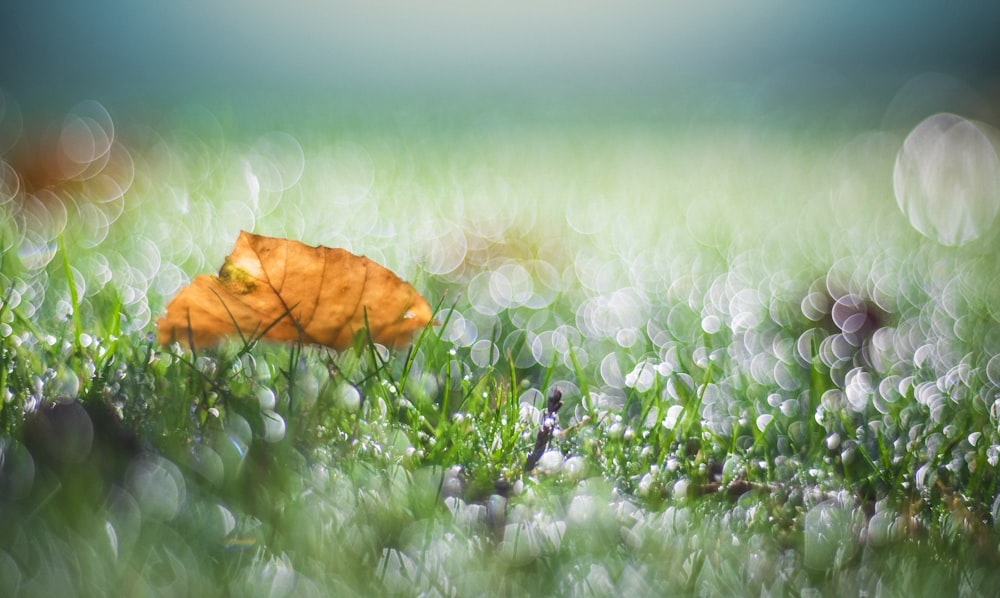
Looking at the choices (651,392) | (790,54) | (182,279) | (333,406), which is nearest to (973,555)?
(651,392)

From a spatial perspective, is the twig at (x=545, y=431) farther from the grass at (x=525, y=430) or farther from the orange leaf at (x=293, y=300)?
the orange leaf at (x=293, y=300)

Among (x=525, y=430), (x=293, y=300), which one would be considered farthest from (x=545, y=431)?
(x=293, y=300)

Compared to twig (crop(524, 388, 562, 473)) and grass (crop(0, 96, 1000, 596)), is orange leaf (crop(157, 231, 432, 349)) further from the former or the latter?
twig (crop(524, 388, 562, 473))

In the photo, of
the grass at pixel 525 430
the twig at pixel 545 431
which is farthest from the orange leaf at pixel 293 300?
the twig at pixel 545 431

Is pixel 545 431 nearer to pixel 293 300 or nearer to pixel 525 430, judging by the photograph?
pixel 525 430

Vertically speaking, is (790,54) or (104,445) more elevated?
(790,54)

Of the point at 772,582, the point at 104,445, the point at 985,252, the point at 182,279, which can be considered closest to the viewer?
the point at 772,582

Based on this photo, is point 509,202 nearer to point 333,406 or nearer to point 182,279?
point 182,279
